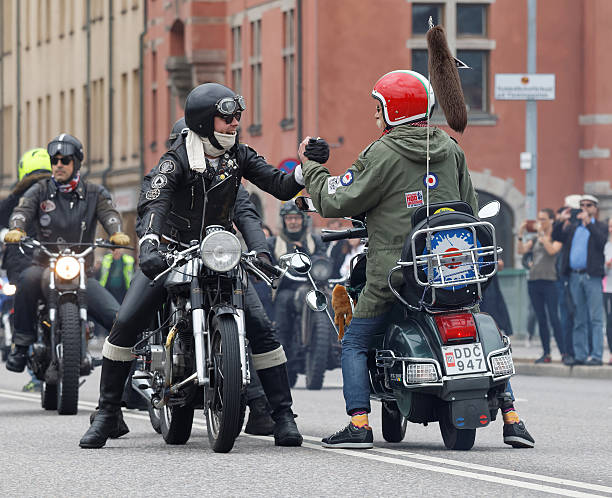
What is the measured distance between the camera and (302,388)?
1755 cm

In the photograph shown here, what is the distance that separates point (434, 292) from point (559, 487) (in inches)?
61.9

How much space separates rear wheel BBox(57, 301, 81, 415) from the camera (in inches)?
500

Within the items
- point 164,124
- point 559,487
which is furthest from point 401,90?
point 164,124

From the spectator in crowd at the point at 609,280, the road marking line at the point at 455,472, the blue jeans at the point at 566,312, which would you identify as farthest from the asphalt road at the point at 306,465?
the spectator in crowd at the point at 609,280

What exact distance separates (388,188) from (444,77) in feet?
2.12

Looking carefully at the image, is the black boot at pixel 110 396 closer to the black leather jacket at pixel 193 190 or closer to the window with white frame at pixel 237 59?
the black leather jacket at pixel 193 190

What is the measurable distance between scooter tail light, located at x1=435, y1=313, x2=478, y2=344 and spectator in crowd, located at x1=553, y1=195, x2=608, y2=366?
10972 millimetres

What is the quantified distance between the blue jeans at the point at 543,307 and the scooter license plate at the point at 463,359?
12.2 metres

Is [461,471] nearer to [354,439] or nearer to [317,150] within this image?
[354,439]

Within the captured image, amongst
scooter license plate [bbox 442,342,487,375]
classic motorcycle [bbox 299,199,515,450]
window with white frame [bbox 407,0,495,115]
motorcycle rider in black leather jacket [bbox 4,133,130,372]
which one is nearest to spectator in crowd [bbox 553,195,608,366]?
motorcycle rider in black leather jacket [bbox 4,133,130,372]

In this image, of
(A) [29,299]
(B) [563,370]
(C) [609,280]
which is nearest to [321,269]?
(B) [563,370]

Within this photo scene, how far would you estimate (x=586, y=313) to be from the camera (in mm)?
20219

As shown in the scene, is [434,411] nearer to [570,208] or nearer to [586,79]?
[570,208]

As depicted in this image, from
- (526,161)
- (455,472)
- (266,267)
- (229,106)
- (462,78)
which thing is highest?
(462,78)
